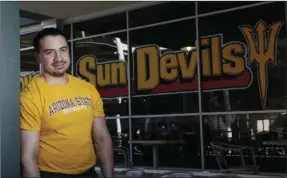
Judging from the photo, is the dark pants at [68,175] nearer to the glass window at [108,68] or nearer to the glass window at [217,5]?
the glass window at [217,5]

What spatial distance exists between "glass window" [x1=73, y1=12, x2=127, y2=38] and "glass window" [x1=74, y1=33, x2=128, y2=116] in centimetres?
15

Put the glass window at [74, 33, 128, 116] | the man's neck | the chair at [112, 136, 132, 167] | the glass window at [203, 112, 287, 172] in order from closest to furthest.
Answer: the man's neck < the glass window at [203, 112, 287, 172] < the chair at [112, 136, 132, 167] < the glass window at [74, 33, 128, 116]

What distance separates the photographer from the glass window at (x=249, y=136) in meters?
6.82

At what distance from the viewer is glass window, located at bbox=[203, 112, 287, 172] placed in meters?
6.82

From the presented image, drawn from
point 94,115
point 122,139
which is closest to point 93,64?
point 122,139

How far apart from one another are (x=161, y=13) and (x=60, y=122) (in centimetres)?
627

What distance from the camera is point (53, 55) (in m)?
2.16

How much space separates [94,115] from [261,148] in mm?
5307

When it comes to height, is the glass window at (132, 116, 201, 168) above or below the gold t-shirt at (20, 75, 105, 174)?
below

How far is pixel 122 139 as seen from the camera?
861 centimetres

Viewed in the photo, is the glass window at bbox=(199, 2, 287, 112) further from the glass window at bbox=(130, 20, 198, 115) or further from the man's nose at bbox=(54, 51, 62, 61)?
the man's nose at bbox=(54, 51, 62, 61)

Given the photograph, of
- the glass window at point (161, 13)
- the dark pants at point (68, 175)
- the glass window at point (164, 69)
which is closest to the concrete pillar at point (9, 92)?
the dark pants at point (68, 175)

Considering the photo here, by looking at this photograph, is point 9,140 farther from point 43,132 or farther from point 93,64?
point 93,64

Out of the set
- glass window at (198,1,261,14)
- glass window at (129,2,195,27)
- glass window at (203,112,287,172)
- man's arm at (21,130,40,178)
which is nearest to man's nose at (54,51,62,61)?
man's arm at (21,130,40,178)
